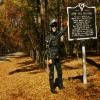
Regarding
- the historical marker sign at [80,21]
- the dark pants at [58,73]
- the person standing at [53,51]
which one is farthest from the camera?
the historical marker sign at [80,21]

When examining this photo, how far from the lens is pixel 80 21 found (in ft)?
A: 37.4

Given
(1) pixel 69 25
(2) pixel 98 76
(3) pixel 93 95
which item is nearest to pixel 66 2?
(2) pixel 98 76

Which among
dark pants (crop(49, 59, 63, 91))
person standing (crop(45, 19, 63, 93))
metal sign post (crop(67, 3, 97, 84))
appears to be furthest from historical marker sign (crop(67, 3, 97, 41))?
dark pants (crop(49, 59, 63, 91))

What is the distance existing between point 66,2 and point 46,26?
6.57 metres

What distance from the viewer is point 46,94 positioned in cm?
1107

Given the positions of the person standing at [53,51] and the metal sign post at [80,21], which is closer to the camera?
the person standing at [53,51]

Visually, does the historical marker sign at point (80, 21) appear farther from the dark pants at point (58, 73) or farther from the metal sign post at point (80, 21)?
the dark pants at point (58, 73)

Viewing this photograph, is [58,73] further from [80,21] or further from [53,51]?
[80,21]

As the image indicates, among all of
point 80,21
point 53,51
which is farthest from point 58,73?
point 80,21

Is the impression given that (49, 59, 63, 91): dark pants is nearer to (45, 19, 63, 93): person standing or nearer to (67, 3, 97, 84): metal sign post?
(45, 19, 63, 93): person standing

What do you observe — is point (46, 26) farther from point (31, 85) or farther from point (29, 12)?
point (31, 85)

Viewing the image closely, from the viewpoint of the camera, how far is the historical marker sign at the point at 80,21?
448 inches

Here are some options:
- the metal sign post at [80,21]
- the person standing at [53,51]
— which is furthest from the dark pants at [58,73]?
the metal sign post at [80,21]

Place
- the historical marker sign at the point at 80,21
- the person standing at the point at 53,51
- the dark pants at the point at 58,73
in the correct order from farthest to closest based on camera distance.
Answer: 1. the historical marker sign at the point at 80,21
2. the dark pants at the point at 58,73
3. the person standing at the point at 53,51
